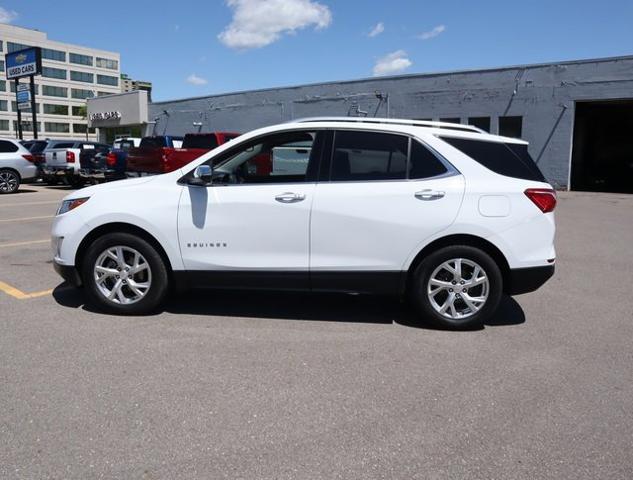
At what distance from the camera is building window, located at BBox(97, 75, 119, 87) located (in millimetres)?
110575

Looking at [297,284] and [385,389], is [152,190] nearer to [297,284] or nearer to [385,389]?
[297,284]

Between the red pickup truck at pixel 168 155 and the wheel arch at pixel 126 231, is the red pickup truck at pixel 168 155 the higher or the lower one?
the higher one

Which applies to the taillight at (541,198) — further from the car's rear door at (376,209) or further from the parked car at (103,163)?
the parked car at (103,163)

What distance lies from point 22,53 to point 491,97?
3018cm

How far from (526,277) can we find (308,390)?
7.44 feet

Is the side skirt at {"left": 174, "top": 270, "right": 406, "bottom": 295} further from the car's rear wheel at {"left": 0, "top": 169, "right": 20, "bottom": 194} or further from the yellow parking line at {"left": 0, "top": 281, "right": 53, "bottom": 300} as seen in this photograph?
the car's rear wheel at {"left": 0, "top": 169, "right": 20, "bottom": 194}

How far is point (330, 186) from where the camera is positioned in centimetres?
463

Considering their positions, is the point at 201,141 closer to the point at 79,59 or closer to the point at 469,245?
the point at 469,245

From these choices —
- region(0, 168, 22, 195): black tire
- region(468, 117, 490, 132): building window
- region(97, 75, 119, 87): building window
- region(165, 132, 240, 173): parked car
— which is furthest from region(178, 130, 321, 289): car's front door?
region(97, 75, 119, 87): building window

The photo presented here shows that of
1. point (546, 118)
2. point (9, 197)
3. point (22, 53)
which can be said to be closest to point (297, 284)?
point (9, 197)

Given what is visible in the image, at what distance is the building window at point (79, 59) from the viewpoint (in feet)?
341

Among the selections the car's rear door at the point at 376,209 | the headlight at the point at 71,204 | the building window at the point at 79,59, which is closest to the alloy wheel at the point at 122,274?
the headlight at the point at 71,204

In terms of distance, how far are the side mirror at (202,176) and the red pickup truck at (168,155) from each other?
27.6 feet

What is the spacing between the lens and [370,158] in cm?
471
